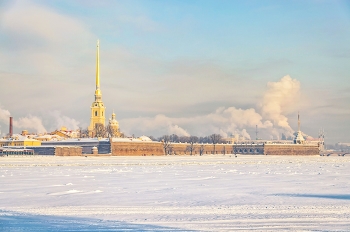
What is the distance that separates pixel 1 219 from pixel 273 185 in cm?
1317

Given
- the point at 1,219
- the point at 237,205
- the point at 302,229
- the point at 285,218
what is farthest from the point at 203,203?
the point at 1,219

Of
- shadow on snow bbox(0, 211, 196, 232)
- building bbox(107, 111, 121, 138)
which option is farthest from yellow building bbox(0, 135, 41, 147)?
shadow on snow bbox(0, 211, 196, 232)

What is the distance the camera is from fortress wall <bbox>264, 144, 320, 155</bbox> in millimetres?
180625

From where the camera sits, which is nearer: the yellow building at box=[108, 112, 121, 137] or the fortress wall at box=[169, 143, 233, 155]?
the fortress wall at box=[169, 143, 233, 155]

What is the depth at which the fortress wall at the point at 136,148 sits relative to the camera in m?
126

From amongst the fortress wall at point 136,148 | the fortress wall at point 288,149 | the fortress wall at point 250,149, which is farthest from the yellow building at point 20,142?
the fortress wall at point 288,149

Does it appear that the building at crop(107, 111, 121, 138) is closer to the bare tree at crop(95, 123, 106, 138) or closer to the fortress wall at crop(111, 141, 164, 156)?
the bare tree at crop(95, 123, 106, 138)

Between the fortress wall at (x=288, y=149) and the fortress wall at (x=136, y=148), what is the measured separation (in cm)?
5009

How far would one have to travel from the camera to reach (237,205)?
1670 centimetres

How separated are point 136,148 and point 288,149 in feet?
224

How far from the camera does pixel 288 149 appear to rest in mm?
183250

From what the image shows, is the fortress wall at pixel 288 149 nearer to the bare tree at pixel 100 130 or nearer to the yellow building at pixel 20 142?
the bare tree at pixel 100 130

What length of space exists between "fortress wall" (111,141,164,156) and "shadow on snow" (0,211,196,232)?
11045cm

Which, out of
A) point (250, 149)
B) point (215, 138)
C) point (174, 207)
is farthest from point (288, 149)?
point (174, 207)
